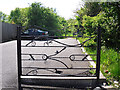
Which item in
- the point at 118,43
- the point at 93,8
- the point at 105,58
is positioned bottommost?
the point at 105,58

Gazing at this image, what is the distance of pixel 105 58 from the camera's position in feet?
17.8

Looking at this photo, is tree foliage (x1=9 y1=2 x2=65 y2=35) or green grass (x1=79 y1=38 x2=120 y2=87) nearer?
green grass (x1=79 y1=38 x2=120 y2=87)

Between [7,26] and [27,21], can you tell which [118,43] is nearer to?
[7,26]

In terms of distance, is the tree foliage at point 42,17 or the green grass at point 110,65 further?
the tree foliage at point 42,17

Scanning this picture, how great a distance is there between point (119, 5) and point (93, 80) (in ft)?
9.84

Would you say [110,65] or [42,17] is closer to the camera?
[110,65]

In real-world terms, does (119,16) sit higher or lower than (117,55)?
higher

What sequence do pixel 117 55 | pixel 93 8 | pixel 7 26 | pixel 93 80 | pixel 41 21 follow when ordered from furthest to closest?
1. pixel 41 21
2. pixel 7 26
3. pixel 93 8
4. pixel 117 55
5. pixel 93 80

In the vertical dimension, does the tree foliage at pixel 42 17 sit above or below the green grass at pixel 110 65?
above

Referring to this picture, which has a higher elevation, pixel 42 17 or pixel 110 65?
pixel 42 17

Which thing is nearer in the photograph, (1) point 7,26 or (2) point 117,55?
(2) point 117,55

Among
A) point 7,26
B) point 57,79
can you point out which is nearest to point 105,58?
point 57,79

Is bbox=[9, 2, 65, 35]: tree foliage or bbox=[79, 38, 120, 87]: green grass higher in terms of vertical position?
bbox=[9, 2, 65, 35]: tree foliage

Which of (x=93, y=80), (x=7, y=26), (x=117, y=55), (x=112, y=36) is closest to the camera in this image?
(x=93, y=80)
